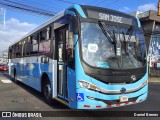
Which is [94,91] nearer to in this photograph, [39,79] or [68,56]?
[68,56]

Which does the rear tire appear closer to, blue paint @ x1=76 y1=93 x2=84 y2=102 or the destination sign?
blue paint @ x1=76 y1=93 x2=84 y2=102

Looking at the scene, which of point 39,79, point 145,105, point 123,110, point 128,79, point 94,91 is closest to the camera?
point 94,91

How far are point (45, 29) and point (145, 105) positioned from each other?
4.78 metres

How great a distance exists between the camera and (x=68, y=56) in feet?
24.7

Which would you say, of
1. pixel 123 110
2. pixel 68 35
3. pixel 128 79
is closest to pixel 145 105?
pixel 123 110

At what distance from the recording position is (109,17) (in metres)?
7.71

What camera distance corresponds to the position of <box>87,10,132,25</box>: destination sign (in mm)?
7473

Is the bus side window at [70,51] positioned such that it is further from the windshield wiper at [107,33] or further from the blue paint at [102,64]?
the windshield wiper at [107,33]

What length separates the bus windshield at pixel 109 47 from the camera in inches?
281

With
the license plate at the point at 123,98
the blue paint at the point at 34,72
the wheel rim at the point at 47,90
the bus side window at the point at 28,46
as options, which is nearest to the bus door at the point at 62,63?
the blue paint at the point at 34,72

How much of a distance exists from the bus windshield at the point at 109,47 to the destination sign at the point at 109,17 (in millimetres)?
233

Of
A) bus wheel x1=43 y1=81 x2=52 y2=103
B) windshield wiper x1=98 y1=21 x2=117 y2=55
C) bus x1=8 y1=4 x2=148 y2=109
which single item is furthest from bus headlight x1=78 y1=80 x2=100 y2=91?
bus wheel x1=43 y1=81 x2=52 y2=103

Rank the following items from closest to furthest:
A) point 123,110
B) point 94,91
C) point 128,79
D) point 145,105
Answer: point 94,91 → point 128,79 → point 123,110 → point 145,105

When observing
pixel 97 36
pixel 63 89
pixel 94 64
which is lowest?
pixel 63 89
